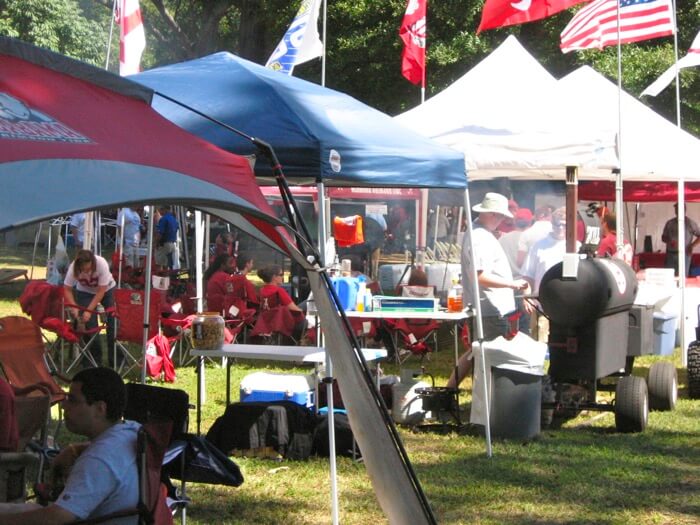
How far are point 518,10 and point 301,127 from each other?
23.2ft

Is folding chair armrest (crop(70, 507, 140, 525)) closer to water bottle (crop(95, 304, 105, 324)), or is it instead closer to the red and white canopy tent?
the red and white canopy tent

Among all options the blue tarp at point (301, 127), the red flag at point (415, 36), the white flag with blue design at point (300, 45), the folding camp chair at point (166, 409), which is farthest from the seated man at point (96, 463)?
the red flag at point (415, 36)

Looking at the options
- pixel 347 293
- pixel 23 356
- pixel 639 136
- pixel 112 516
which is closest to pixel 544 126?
pixel 639 136

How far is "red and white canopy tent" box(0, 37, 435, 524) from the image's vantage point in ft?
12.7

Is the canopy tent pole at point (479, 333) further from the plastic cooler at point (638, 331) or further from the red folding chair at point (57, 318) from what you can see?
the red folding chair at point (57, 318)

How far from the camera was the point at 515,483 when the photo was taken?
7453mm

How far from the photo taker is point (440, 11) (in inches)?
974

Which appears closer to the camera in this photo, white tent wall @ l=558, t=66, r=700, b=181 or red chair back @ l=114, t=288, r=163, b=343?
red chair back @ l=114, t=288, r=163, b=343

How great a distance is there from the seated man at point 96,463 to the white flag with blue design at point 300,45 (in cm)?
1078

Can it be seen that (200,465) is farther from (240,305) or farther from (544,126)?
(544,126)

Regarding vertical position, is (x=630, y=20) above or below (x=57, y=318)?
above

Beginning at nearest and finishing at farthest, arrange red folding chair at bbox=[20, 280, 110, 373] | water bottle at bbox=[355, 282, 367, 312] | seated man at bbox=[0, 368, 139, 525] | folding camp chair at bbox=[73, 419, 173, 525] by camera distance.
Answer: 1. seated man at bbox=[0, 368, 139, 525]
2. folding camp chair at bbox=[73, 419, 173, 525]
3. water bottle at bbox=[355, 282, 367, 312]
4. red folding chair at bbox=[20, 280, 110, 373]

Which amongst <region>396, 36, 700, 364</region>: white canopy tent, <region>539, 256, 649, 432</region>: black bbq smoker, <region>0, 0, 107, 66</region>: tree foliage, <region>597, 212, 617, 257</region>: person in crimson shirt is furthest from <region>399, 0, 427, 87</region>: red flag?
<region>0, 0, 107, 66</region>: tree foliage

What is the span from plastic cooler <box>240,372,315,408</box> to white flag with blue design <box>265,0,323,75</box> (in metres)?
6.72
